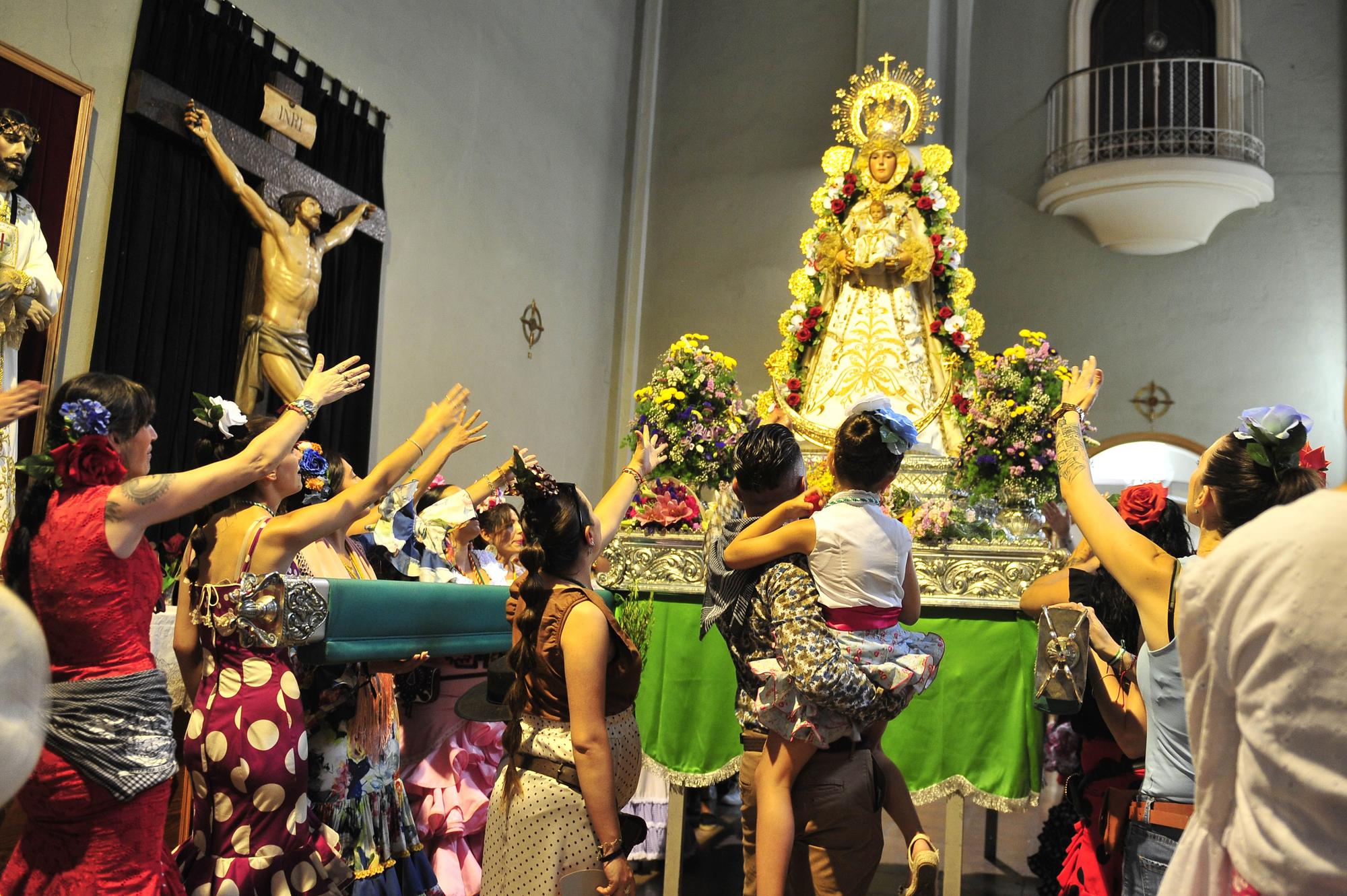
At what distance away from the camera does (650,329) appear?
11570 mm

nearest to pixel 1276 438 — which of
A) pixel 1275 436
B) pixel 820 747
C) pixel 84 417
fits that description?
pixel 1275 436

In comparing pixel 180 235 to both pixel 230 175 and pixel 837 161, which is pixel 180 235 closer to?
pixel 230 175

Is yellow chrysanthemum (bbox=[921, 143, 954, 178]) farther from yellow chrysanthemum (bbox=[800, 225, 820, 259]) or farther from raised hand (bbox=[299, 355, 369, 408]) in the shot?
raised hand (bbox=[299, 355, 369, 408])

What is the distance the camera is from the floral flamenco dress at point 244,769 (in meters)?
2.47

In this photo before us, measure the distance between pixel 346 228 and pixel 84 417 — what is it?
211 inches

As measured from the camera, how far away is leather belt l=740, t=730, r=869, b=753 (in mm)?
2574

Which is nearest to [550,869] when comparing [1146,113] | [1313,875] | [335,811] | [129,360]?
[335,811]

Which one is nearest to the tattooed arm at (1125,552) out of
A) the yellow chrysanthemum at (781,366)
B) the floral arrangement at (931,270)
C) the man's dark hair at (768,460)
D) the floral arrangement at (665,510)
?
the man's dark hair at (768,460)

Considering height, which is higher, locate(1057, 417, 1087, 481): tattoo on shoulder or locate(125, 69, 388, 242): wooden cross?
locate(125, 69, 388, 242): wooden cross

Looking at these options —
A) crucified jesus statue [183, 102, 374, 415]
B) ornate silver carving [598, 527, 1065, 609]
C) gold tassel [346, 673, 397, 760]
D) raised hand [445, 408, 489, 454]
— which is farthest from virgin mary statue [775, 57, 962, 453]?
gold tassel [346, 673, 397, 760]

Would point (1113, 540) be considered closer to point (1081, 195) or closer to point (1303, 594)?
point (1303, 594)

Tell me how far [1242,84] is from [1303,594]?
35.1 feet

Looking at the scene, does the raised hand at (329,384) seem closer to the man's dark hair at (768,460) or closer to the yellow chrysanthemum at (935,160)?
the man's dark hair at (768,460)

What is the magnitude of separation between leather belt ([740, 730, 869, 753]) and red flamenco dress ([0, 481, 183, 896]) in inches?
55.8
